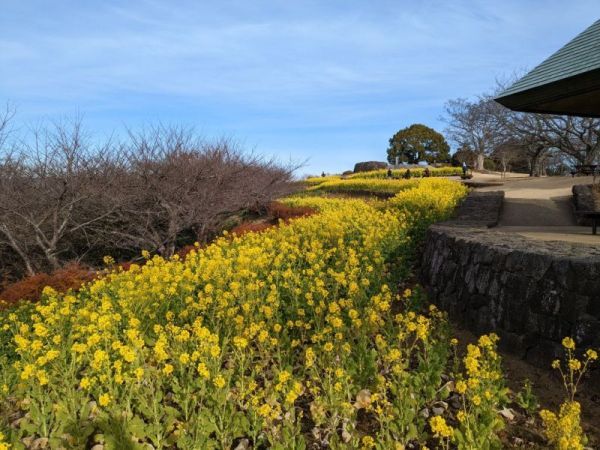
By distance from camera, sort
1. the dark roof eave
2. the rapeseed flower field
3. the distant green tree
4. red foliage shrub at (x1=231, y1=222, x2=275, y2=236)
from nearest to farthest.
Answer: the rapeseed flower field → the dark roof eave → red foliage shrub at (x1=231, y1=222, x2=275, y2=236) → the distant green tree

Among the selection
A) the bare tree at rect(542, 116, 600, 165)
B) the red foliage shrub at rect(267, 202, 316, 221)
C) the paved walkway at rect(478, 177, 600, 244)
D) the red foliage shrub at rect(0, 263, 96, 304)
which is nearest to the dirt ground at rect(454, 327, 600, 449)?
the paved walkway at rect(478, 177, 600, 244)

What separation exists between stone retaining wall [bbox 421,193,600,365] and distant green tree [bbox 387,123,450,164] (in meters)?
53.3

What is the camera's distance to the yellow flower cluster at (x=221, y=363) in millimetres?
3760

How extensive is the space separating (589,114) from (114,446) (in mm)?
11332

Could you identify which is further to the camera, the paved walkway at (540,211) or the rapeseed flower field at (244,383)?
the paved walkway at (540,211)

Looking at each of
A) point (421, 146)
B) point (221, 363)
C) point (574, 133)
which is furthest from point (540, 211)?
point (421, 146)

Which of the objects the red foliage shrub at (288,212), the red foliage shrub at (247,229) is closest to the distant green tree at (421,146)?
the red foliage shrub at (288,212)

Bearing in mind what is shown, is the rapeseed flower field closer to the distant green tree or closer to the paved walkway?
the paved walkway

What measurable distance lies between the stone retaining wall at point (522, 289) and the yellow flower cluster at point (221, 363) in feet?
2.55

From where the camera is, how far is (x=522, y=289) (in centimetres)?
546

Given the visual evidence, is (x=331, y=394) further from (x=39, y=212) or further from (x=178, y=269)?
(x=39, y=212)

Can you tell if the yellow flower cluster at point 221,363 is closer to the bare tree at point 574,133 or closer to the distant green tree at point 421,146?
the bare tree at point 574,133

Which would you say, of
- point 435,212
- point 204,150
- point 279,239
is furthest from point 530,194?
point 204,150

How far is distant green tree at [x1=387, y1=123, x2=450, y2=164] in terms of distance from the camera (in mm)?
58562
